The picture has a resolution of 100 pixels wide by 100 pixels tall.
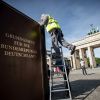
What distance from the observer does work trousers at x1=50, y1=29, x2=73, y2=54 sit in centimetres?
650

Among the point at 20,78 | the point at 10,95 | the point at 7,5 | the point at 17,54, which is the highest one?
the point at 7,5

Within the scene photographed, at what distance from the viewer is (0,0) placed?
4.04m

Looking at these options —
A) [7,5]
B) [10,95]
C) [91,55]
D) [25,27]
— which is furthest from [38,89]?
[91,55]

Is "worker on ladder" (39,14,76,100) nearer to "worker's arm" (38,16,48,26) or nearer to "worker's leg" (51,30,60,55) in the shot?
"worker's leg" (51,30,60,55)

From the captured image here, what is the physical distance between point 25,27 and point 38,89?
2.10 m

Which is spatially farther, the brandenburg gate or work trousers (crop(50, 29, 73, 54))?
the brandenburg gate

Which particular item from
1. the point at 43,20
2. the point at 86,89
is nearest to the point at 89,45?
the point at 86,89

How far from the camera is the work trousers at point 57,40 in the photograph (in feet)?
21.3

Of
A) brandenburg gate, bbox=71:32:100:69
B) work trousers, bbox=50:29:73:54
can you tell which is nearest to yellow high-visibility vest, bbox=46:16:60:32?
work trousers, bbox=50:29:73:54

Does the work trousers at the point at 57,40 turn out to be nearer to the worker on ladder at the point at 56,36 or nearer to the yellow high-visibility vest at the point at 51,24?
the worker on ladder at the point at 56,36

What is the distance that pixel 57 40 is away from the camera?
666 centimetres

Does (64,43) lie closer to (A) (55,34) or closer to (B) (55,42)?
(B) (55,42)

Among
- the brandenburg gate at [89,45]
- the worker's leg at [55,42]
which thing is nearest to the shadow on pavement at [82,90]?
the worker's leg at [55,42]

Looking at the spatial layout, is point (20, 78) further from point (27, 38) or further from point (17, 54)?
point (27, 38)
